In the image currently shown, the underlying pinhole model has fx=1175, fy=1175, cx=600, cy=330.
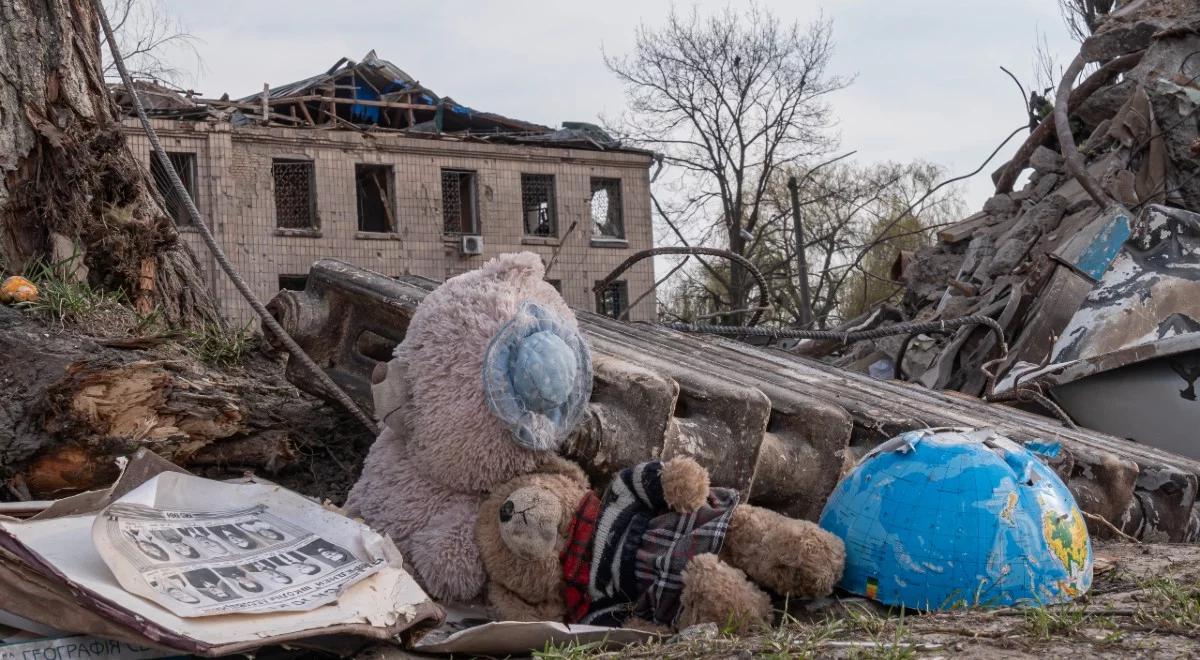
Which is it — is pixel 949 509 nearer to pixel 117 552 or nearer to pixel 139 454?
pixel 117 552

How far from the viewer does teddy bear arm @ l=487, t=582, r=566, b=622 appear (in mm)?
2967

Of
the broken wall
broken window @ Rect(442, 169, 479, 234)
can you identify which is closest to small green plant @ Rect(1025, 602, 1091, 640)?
the broken wall

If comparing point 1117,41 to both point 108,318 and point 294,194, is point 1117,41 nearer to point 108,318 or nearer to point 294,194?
point 108,318

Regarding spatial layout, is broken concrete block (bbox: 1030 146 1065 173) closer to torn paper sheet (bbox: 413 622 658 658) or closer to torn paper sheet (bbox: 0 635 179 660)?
torn paper sheet (bbox: 413 622 658 658)

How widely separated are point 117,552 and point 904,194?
31493 millimetres

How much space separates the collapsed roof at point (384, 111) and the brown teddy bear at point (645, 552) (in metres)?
23.7

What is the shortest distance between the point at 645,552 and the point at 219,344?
2.35 m

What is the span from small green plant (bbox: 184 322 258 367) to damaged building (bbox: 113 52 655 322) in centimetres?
1760

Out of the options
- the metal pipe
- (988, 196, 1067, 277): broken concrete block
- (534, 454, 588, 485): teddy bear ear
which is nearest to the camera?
(534, 454, 588, 485): teddy bear ear

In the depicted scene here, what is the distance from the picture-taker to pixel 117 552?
8.13ft

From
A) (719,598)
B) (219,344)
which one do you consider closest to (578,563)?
(719,598)

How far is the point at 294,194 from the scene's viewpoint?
25438mm

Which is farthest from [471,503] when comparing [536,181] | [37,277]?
[536,181]

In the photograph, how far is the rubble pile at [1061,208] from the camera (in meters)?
7.46
